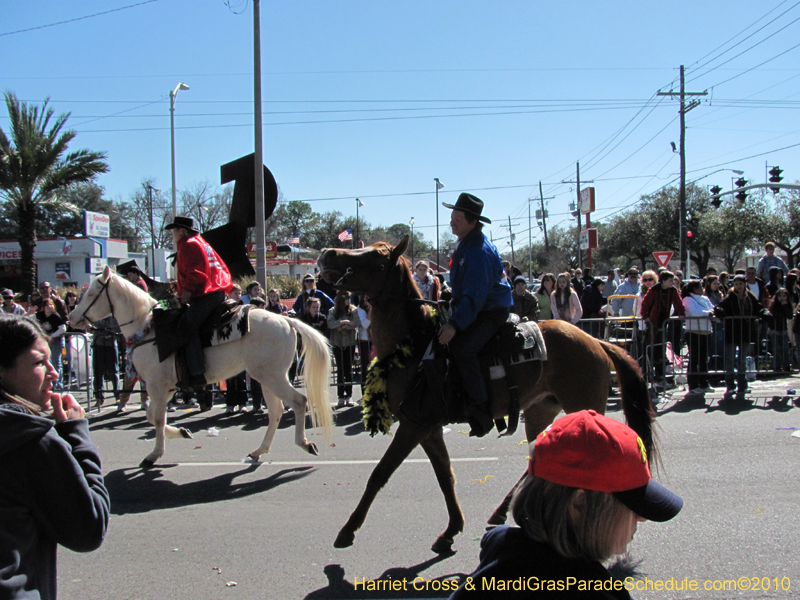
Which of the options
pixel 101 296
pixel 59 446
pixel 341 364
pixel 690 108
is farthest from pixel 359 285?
pixel 690 108

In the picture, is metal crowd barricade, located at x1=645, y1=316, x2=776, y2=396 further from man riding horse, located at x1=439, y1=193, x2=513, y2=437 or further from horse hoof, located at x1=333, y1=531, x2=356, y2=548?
horse hoof, located at x1=333, y1=531, x2=356, y2=548

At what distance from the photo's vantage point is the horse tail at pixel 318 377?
21.3ft

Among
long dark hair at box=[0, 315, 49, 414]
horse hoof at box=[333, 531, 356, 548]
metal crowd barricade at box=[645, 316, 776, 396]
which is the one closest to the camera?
long dark hair at box=[0, 315, 49, 414]

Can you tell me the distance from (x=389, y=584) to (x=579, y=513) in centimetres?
251

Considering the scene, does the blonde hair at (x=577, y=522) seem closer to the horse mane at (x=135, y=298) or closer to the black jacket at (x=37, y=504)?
the black jacket at (x=37, y=504)

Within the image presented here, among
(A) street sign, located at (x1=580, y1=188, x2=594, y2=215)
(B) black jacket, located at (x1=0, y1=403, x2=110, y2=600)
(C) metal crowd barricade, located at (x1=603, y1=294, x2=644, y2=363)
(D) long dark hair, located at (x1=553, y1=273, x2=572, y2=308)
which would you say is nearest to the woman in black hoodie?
(B) black jacket, located at (x1=0, y1=403, x2=110, y2=600)

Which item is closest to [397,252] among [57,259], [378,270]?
[378,270]

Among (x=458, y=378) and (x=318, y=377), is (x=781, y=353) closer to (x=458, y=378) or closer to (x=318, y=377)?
(x=318, y=377)

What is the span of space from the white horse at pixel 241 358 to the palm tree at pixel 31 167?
57.4 ft

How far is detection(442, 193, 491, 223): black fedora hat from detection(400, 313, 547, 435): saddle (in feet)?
2.81

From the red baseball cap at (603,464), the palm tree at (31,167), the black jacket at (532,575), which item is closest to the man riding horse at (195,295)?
the black jacket at (532,575)

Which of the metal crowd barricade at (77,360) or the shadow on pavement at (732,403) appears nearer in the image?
the shadow on pavement at (732,403)

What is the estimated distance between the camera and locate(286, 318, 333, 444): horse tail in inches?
255

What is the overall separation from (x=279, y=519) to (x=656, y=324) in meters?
7.58
